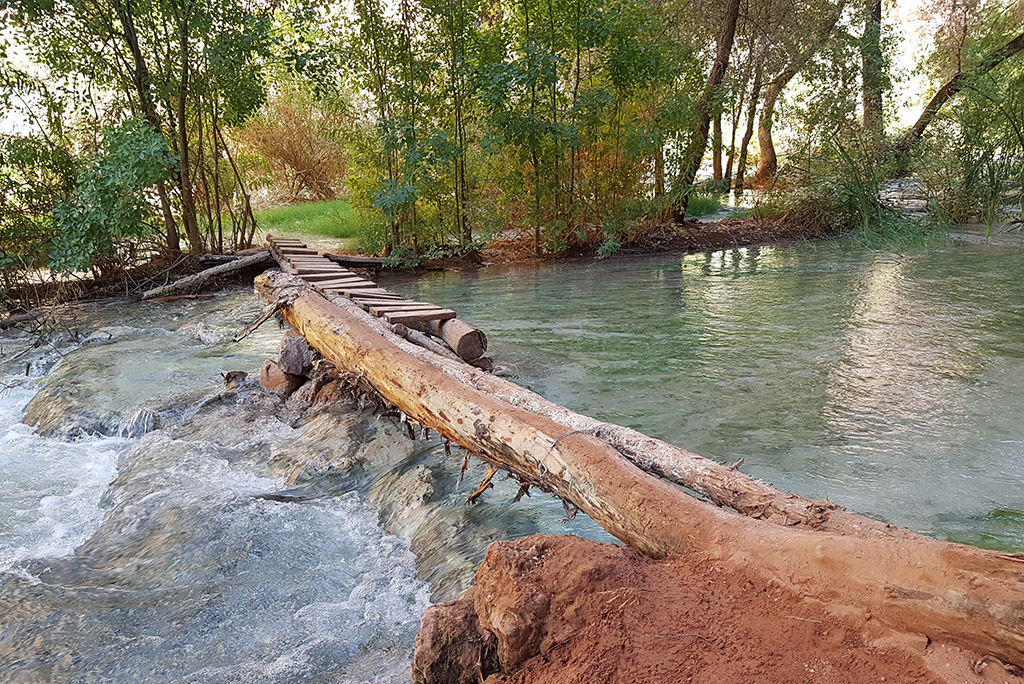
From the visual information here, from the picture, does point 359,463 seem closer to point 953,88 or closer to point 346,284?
point 346,284

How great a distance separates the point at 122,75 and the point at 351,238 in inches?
167

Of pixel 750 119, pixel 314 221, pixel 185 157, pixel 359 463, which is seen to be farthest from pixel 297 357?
pixel 750 119

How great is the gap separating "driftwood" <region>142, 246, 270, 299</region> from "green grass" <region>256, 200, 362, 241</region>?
2576 mm

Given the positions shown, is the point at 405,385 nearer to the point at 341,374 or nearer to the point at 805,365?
the point at 341,374

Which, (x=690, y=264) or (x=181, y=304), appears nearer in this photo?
(x=181, y=304)

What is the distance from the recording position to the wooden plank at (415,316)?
4.71m

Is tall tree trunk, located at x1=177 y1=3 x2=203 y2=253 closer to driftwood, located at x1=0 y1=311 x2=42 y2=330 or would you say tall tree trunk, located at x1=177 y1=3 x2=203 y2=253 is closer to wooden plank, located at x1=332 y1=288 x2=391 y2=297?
driftwood, located at x1=0 y1=311 x2=42 y2=330

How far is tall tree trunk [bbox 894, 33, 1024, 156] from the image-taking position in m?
7.47

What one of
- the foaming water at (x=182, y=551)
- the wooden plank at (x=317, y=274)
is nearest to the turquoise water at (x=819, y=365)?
the wooden plank at (x=317, y=274)

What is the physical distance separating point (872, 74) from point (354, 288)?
9.51 meters

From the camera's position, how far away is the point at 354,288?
19.4 ft

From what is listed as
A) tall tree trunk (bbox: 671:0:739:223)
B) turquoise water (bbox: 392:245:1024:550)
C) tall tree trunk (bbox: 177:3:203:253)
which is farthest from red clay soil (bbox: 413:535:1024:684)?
tall tree trunk (bbox: 671:0:739:223)

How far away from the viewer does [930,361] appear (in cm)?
443

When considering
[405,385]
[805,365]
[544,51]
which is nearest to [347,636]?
[405,385]
